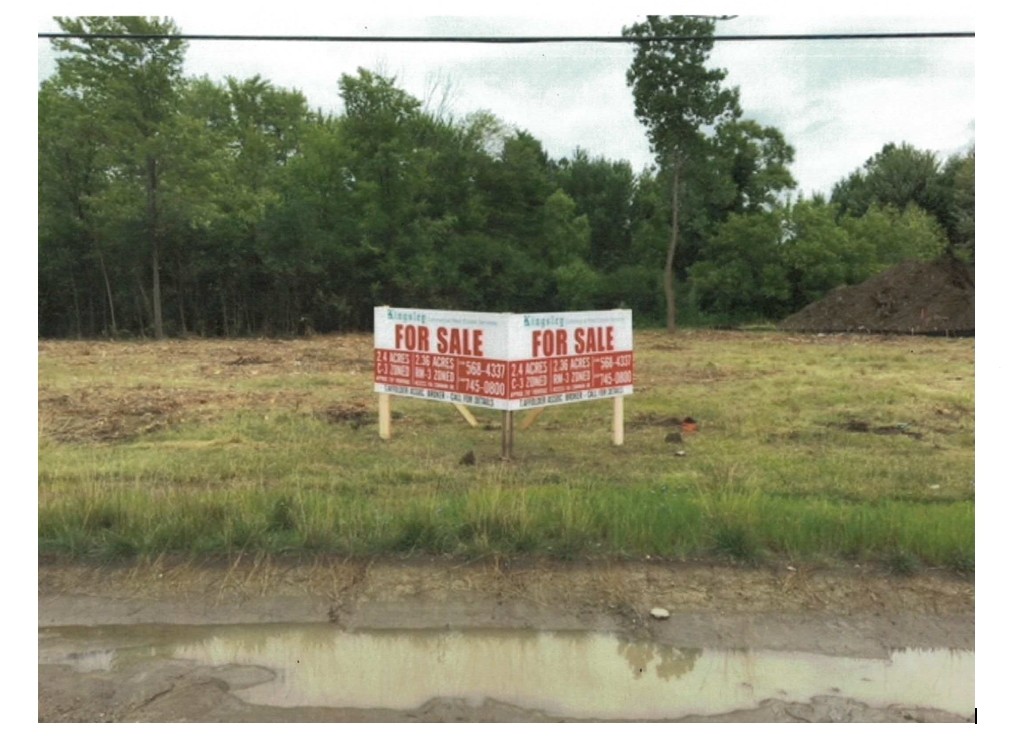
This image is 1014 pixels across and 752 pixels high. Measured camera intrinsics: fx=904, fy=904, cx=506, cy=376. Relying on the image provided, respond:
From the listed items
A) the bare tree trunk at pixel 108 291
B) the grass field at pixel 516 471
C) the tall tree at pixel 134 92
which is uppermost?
the tall tree at pixel 134 92

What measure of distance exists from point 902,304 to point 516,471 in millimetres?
25870

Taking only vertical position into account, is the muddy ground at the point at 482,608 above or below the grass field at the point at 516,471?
below

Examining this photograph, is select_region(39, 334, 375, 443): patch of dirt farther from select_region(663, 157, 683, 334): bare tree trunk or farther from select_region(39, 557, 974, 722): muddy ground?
select_region(663, 157, 683, 334): bare tree trunk

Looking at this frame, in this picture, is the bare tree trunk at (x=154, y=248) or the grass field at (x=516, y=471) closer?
the grass field at (x=516, y=471)

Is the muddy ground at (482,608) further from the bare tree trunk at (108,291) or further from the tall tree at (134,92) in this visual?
the bare tree trunk at (108,291)

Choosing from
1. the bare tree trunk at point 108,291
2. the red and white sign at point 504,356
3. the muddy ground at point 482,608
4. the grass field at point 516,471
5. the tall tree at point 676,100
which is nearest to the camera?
the muddy ground at point 482,608

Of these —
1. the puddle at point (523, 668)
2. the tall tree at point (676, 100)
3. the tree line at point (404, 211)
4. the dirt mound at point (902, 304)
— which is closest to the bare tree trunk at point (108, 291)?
→ the tree line at point (404, 211)

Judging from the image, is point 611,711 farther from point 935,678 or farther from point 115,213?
point 115,213

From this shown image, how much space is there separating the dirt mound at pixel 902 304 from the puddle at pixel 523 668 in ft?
84.6

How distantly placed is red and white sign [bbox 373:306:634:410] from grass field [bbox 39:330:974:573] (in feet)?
2.12

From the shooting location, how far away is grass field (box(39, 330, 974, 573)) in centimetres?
547

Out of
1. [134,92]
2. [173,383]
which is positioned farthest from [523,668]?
[134,92]

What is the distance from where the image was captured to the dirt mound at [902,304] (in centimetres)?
2828

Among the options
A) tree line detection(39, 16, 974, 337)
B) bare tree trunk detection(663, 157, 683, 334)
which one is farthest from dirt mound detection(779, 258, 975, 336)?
bare tree trunk detection(663, 157, 683, 334)
